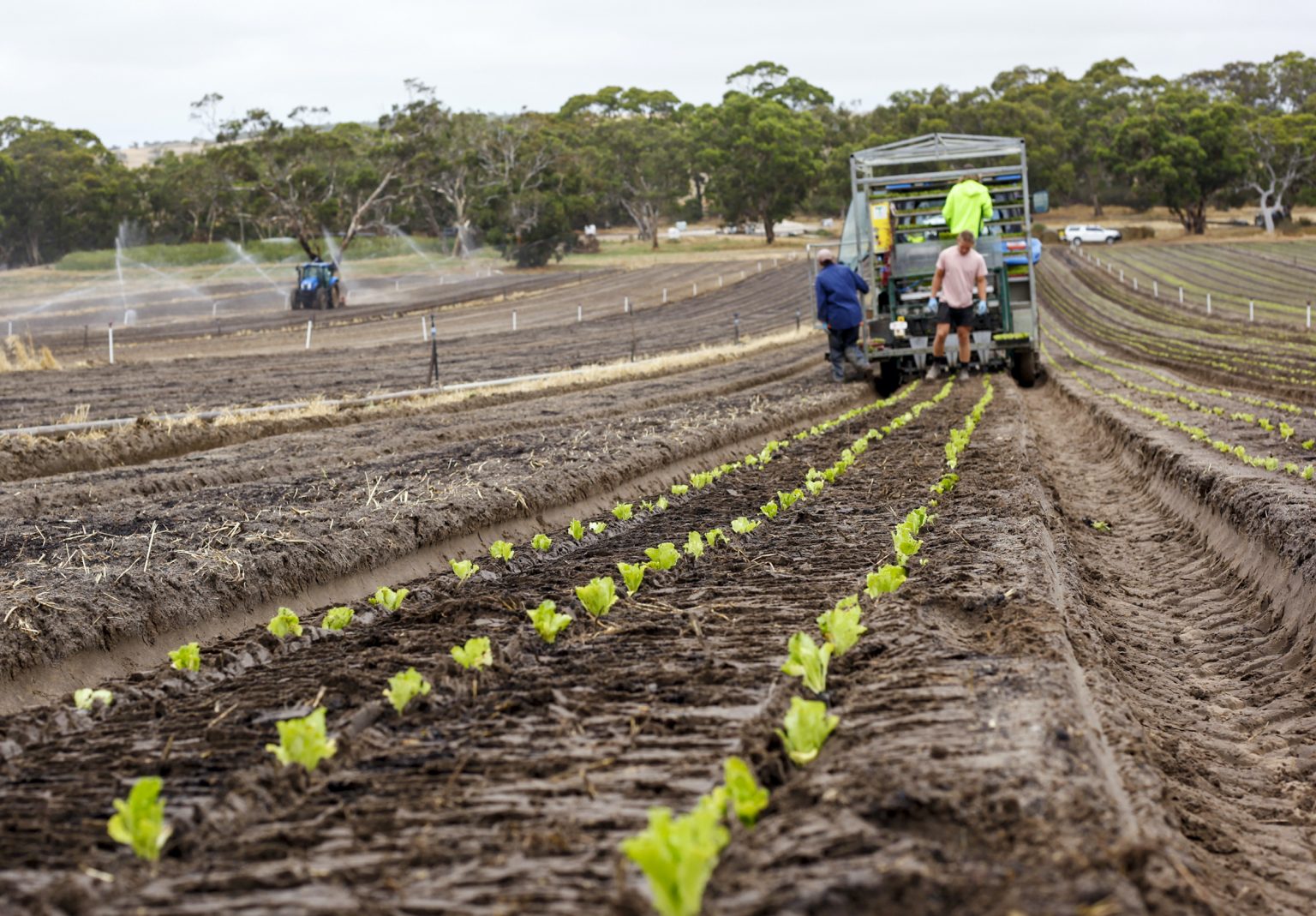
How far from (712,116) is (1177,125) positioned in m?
29.8

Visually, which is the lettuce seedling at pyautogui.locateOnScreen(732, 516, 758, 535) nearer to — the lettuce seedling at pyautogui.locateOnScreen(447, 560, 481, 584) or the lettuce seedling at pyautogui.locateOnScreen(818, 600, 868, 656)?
the lettuce seedling at pyautogui.locateOnScreen(447, 560, 481, 584)

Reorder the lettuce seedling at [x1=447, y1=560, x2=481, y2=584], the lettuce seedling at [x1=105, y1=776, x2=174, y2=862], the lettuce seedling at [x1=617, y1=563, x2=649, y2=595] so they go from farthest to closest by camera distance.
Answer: the lettuce seedling at [x1=447, y1=560, x2=481, y2=584]
the lettuce seedling at [x1=617, y1=563, x2=649, y2=595]
the lettuce seedling at [x1=105, y1=776, x2=174, y2=862]

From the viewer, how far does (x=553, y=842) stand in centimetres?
296

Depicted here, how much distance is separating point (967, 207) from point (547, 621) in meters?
13.3

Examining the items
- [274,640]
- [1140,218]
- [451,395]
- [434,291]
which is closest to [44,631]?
[274,640]

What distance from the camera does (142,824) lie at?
3004 mm

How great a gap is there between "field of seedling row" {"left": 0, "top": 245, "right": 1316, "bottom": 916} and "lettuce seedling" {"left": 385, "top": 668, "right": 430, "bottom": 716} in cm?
1

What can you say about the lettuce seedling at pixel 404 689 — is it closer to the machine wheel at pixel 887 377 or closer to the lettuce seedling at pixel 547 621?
the lettuce seedling at pixel 547 621

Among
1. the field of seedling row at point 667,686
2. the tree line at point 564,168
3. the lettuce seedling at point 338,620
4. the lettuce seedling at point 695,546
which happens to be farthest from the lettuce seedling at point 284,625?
the tree line at point 564,168

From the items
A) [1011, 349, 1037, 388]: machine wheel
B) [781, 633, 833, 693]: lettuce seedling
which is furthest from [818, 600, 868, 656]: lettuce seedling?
[1011, 349, 1037, 388]: machine wheel

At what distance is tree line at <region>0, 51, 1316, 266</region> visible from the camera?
60.5 meters

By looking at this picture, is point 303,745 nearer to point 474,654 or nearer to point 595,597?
point 474,654

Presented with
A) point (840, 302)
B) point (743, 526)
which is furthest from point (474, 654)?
point (840, 302)

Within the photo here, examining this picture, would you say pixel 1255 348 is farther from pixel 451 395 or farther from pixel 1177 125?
pixel 1177 125
